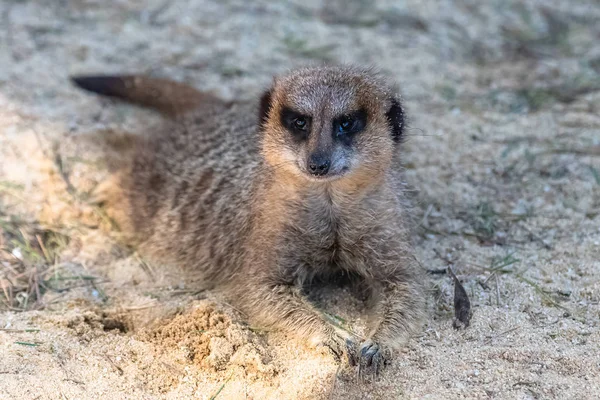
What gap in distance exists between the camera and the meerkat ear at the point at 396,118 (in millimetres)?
2684

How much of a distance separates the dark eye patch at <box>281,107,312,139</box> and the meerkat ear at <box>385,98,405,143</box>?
1.09 feet

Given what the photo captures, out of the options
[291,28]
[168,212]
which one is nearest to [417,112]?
[291,28]

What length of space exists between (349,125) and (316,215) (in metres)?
0.38

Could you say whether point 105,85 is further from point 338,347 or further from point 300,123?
point 338,347

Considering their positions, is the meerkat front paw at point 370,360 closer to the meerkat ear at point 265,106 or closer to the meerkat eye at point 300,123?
the meerkat eye at point 300,123

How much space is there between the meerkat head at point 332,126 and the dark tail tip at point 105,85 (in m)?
1.63

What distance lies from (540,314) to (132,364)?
1.48 meters

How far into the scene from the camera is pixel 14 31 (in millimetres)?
4621

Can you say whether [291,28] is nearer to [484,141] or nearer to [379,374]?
[484,141]

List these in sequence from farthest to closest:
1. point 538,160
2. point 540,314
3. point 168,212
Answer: point 538,160 < point 168,212 < point 540,314

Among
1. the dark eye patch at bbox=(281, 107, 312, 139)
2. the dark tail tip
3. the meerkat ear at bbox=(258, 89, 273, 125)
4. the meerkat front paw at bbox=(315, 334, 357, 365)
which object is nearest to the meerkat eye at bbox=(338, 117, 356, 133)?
the dark eye patch at bbox=(281, 107, 312, 139)

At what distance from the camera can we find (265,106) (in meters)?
2.80

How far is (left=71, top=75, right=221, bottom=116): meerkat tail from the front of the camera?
4.07m

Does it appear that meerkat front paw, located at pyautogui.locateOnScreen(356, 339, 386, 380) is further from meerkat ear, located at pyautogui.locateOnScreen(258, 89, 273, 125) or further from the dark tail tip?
the dark tail tip
